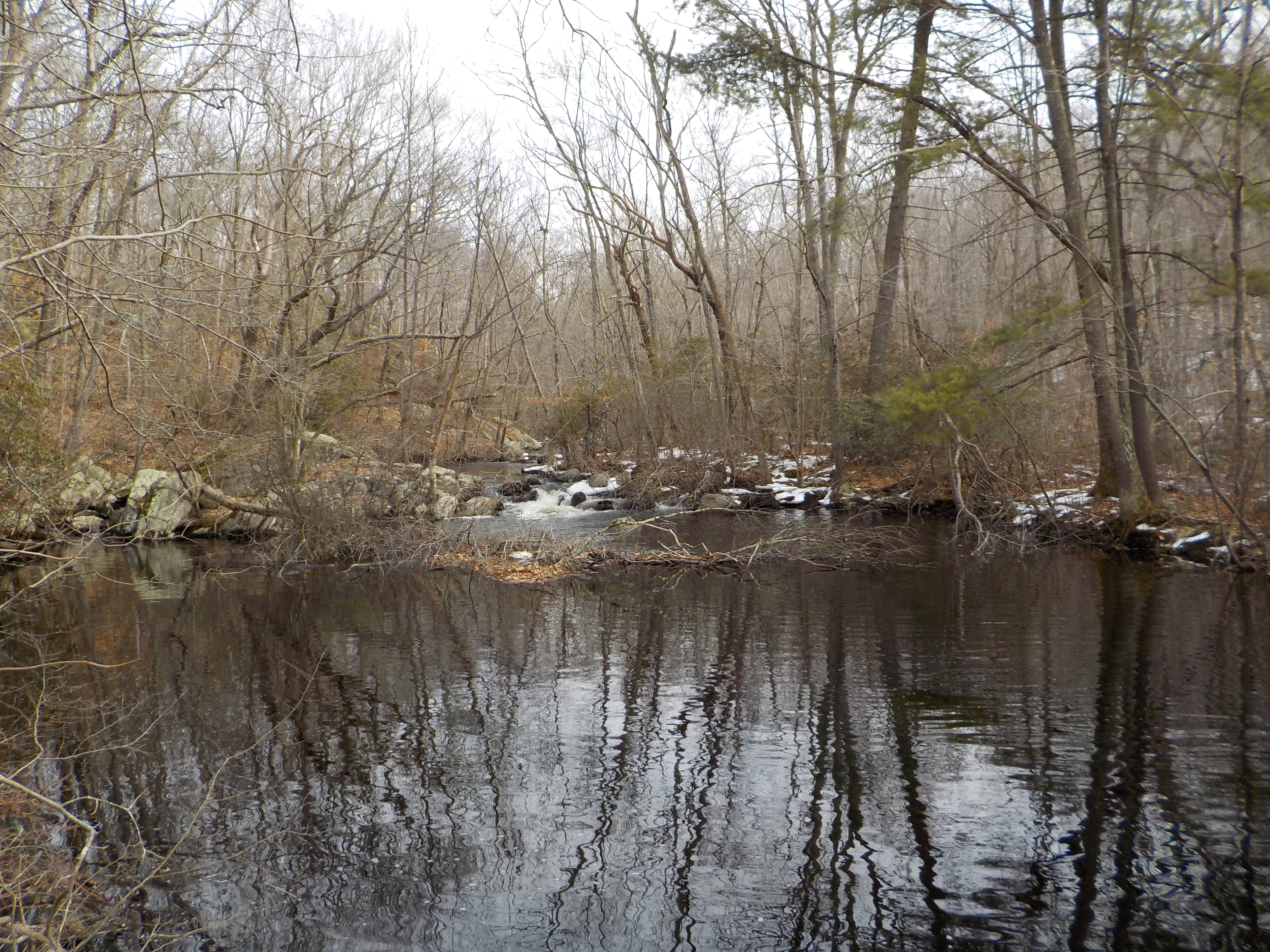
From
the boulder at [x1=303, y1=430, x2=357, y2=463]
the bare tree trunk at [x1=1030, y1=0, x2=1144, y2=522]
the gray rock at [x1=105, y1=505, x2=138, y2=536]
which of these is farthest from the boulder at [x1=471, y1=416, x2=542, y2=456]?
the bare tree trunk at [x1=1030, y1=0, x2=1144, y2=522]

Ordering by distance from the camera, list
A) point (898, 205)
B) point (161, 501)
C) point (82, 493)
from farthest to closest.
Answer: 1. point (898, 205)
2. point (161, 501)
3. point (82, 493)

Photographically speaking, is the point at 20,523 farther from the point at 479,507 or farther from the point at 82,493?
the point at 479,507

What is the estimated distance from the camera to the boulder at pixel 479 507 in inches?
771

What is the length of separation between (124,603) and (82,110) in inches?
269

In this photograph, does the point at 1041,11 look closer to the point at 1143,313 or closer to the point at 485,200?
the point at 1143,313

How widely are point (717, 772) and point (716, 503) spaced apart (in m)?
14.4

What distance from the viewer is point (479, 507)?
19.8 metres

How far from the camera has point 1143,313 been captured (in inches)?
592

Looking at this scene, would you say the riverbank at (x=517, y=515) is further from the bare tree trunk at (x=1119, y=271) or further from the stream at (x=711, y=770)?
the stream at (x=711, y=770)

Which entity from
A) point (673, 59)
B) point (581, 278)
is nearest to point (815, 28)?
point (673, 59)

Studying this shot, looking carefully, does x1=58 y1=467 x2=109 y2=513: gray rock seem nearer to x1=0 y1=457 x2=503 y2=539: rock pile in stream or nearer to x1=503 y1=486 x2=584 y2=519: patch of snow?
x1=0 y1=457 x2=503 y2=539: rock pile in stream

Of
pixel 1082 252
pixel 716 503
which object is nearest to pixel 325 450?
pixel 716 503

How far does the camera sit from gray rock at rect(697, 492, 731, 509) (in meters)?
20.3

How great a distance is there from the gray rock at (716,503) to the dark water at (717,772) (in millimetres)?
8969
